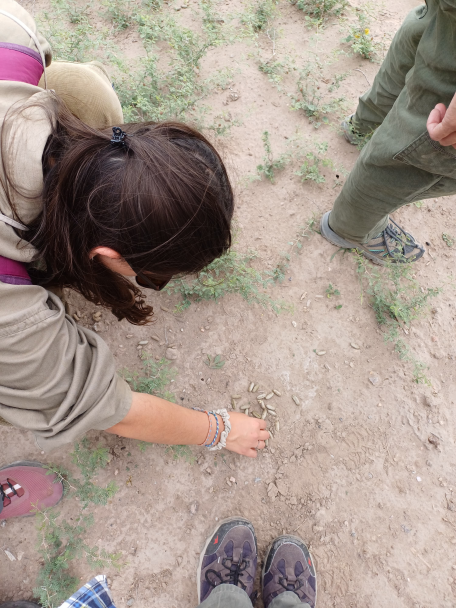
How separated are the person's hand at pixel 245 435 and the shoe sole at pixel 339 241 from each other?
1.28 meters

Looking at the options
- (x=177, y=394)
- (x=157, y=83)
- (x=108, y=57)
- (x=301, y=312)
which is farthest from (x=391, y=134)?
(x=108, y=57)

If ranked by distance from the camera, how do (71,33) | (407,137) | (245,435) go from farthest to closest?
(71,33) → (245,435) → (407,137)

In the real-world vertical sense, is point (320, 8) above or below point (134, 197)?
above

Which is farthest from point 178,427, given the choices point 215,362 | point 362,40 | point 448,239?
point 362,40

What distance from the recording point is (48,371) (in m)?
1.20

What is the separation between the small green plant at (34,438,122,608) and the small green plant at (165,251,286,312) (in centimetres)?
98

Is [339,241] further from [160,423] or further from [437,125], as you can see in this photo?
[160,423]

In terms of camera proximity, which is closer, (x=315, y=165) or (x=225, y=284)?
(x=225, y=284)

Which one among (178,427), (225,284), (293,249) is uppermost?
(293,249)

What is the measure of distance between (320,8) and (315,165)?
70.1 inches

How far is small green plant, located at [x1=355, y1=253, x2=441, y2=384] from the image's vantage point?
94.3 inches

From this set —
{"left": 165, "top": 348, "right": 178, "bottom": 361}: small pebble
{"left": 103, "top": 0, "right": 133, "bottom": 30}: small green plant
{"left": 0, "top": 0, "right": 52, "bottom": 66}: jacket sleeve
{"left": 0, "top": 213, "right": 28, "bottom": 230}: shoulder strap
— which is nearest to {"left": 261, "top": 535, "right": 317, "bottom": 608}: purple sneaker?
{"left": 165, "top": 348, "right": 178, "bottom": 361}: small pebble

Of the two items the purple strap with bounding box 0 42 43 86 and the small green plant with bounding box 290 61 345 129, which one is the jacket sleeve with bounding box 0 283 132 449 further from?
the small green plant with bounding box 290 61 345 129

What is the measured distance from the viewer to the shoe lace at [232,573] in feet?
6.35
